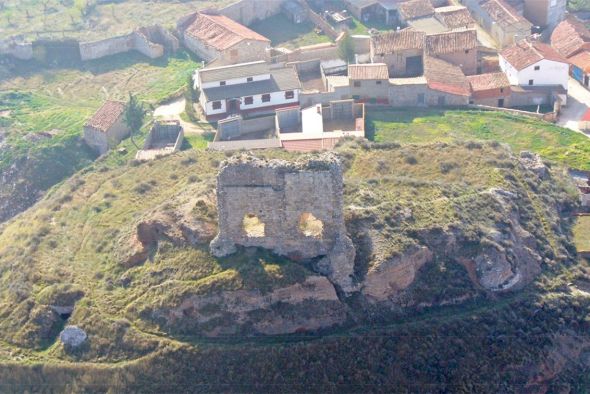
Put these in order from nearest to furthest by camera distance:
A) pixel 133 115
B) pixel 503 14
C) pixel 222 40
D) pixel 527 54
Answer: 1. pixel 133 115
2. pixel 527 54
3. pixel 222 40
4. pixel 503 14

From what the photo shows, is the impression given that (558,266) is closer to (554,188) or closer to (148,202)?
(554,188)

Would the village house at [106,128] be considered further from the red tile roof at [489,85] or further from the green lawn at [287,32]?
the red tile roof at [489,85]

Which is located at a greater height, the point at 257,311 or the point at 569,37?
the point at 569,37

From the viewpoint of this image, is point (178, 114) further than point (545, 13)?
No

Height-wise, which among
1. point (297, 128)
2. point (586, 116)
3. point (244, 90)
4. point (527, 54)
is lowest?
point (586, 116)

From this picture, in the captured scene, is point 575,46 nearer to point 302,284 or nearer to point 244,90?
point 244,90

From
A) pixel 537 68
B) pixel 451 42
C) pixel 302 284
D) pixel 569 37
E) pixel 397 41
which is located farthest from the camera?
pixel 569 37

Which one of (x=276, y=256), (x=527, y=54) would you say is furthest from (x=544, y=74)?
(x=276, y=256)
